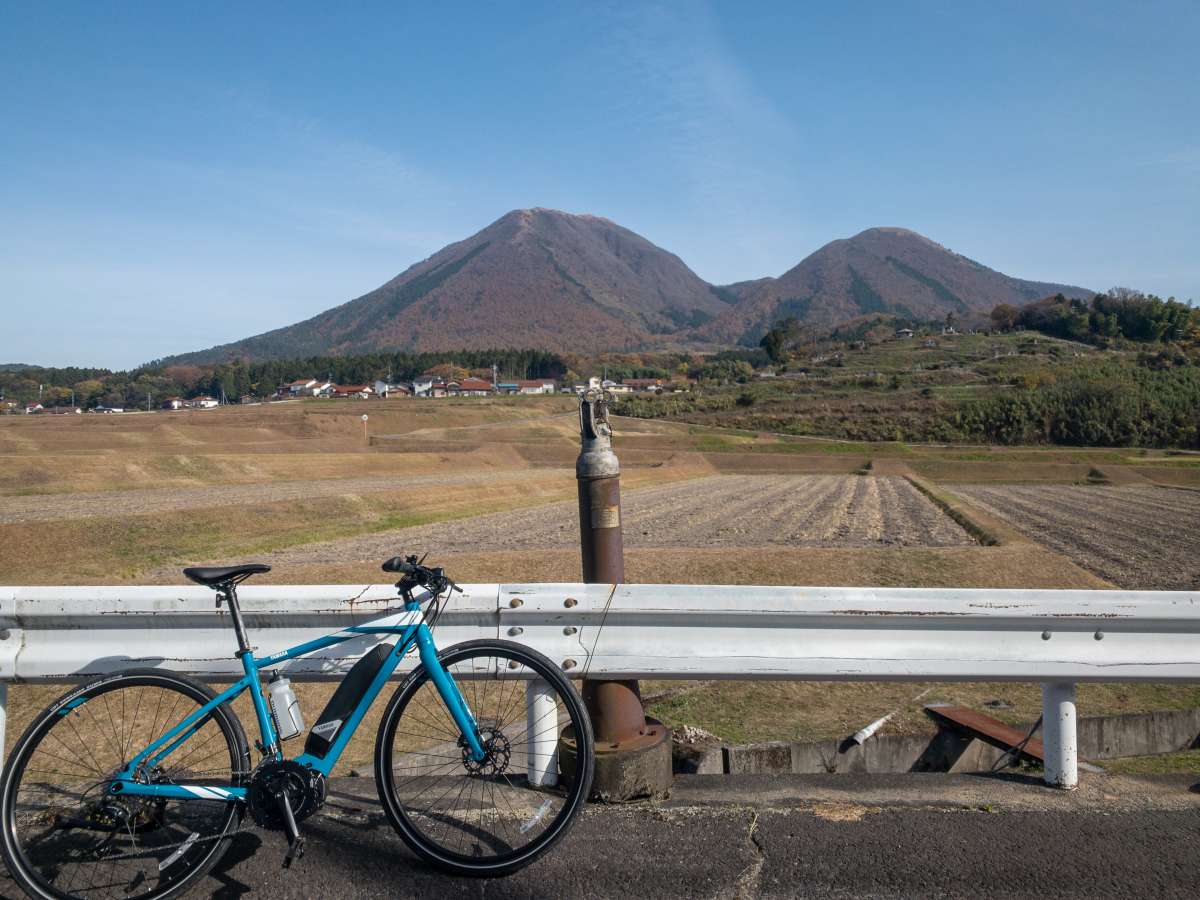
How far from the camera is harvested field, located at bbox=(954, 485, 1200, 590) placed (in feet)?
66.3

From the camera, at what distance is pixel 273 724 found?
3.42 meters

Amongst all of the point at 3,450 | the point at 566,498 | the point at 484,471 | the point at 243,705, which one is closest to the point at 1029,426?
the point at 484,471

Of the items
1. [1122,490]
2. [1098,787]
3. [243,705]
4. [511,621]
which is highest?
[511,621]

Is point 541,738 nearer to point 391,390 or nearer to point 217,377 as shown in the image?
point 391,390

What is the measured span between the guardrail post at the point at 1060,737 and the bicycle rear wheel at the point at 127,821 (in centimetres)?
330

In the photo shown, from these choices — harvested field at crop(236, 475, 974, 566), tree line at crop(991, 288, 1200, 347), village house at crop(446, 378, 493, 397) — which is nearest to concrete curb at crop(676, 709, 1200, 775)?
harvested field at crop(236, 475, 974, 566)

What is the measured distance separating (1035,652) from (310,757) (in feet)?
9.66

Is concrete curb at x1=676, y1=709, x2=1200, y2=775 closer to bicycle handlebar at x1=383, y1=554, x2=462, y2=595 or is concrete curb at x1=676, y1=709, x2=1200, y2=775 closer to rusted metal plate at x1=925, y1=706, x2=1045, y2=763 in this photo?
rusted metal plate at x1=925, y1=706, x2=1045, y2=763

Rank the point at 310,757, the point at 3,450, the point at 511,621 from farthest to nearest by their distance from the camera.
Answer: the point at 3,450
the point at 511,621
the point at 310,757

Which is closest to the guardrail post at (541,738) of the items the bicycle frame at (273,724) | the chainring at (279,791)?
the bicycle frame at (273,724)

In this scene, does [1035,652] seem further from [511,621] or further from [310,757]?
[310,757]

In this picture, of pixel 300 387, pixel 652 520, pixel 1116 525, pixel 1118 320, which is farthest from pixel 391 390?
pixel 1118 320

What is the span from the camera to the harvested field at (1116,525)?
20219 mm

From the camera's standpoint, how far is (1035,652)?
3.84m
